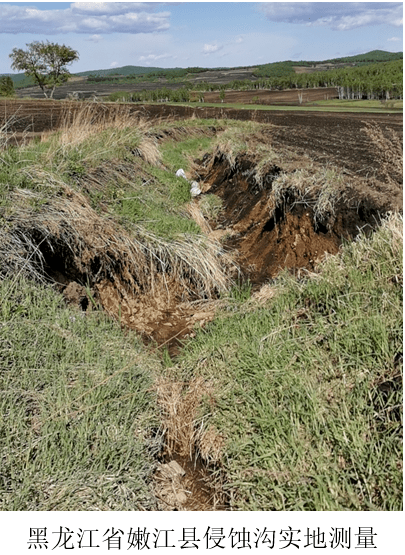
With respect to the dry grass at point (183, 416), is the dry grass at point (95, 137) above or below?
above

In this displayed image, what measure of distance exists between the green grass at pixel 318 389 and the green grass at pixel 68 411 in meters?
0.47

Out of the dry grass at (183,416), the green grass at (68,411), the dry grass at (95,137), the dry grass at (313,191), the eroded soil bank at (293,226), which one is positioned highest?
the dry grass at (95,137)

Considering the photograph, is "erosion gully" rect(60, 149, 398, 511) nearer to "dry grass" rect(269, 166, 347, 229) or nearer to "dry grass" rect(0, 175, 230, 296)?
"dry grass" rect(269, 166, 347, 229)

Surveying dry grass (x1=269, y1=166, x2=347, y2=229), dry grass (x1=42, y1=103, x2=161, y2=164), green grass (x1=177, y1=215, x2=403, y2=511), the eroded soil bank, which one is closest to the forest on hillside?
dry grass (x1=42, y1=103, x2=161, y2=164)

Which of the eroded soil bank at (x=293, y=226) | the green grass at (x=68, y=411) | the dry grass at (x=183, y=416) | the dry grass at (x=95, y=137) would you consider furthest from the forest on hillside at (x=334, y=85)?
the dry grass at (x=183, y=416)

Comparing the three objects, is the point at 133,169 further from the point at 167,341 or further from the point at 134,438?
the point at 134,438

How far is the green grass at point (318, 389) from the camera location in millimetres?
2258

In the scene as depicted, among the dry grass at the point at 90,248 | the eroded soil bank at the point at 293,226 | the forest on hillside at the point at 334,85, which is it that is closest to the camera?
the dry grass at the point at 90,248

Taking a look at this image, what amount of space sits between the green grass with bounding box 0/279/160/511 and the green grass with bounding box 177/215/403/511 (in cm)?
47

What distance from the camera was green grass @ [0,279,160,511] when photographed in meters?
2.35

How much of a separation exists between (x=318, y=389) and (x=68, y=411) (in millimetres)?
1357

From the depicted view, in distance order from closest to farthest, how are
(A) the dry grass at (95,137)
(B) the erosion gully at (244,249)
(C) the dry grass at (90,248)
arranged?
(B) the erosion gully at (244,249)
(C) the dry grass at (90,248)
(A) the dry grass at (95,137)

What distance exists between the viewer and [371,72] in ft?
175

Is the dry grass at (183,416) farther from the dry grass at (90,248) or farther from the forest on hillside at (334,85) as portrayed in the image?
the forest on hillside at (334,85)
